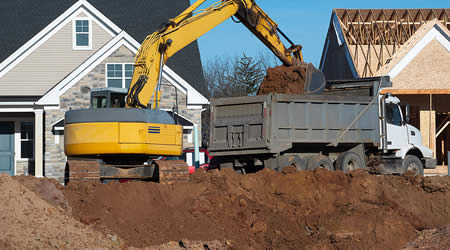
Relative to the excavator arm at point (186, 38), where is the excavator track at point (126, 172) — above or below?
below

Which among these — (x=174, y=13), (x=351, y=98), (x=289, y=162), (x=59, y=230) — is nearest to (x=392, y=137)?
(x=351, y=98)

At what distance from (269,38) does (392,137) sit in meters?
4.79

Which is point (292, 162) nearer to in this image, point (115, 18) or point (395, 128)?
point (395, 128)

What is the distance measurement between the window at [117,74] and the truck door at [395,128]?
11837 millimetres

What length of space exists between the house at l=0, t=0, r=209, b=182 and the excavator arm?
7267 mm

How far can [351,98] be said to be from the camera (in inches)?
709

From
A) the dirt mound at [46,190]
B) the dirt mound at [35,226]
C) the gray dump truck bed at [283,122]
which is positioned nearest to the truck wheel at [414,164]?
the gray dump truck bed at [283,122]

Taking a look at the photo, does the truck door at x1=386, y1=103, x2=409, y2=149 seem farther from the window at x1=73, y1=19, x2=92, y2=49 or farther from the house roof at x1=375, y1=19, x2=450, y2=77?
the window at x1=73, y1=19, x2=92, y2=49

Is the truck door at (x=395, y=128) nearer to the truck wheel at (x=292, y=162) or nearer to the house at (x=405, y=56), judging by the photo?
the truck wheel at (x=292, y=162)

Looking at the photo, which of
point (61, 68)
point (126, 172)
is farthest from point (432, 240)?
point (61, 68)

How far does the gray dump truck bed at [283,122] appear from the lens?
53.9 ft

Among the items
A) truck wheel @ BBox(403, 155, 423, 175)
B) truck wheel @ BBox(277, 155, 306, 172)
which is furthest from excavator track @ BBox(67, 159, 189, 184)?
truck wheel @ BBox(403, 155, 423, 175)

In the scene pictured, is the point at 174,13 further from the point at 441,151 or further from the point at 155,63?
the point at 155,63

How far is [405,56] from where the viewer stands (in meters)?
28.0
